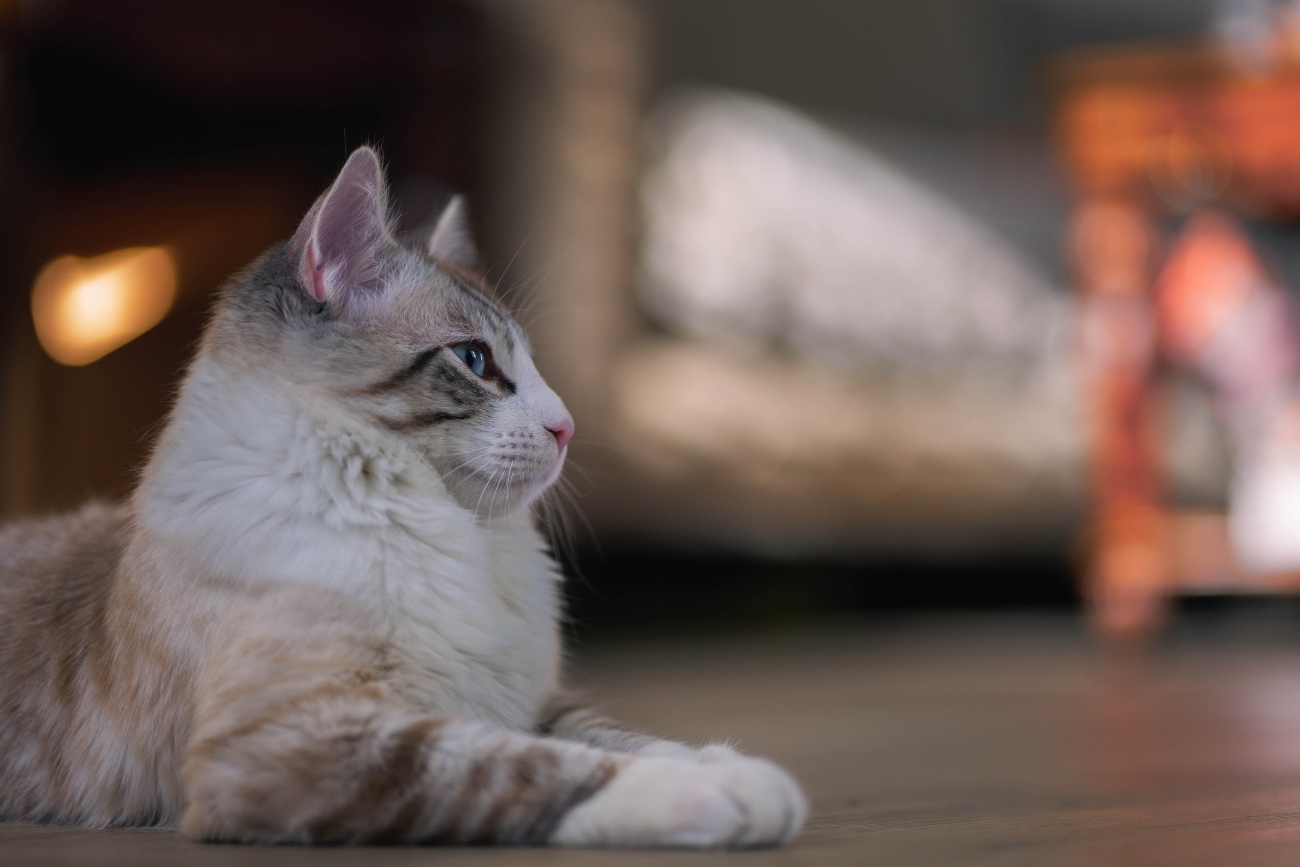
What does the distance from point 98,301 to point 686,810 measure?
225 cm

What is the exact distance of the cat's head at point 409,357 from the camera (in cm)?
106

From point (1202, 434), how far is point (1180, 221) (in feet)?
2.50

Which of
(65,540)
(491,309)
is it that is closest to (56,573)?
(65,540)

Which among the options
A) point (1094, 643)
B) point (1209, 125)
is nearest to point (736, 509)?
point (1094, 643)

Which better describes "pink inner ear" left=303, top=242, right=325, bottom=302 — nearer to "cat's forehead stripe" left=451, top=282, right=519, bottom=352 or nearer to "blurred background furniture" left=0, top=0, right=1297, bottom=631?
"cat's forehead stripe" left=451, top=282, right=519, bottom=352

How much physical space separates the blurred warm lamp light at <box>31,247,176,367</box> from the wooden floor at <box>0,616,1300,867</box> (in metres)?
1.27

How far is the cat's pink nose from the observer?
3.72 ft

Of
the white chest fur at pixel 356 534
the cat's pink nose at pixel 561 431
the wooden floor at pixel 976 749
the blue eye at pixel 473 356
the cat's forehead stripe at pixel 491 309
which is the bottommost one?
the wooden floor at pixel 976 749

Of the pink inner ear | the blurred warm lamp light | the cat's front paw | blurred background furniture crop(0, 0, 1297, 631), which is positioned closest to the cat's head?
the pink inner ear

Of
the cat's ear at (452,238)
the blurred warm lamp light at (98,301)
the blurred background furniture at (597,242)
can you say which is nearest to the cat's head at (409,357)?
the cat's ear at (452,238)

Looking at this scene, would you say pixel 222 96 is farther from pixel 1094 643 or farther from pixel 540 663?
pixel 1094 643

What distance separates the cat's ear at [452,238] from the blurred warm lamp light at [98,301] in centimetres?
139

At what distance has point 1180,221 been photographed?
147 inches

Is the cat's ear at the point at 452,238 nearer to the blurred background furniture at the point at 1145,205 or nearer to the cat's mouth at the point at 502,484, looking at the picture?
the cat's mouth at the point at 502,484
